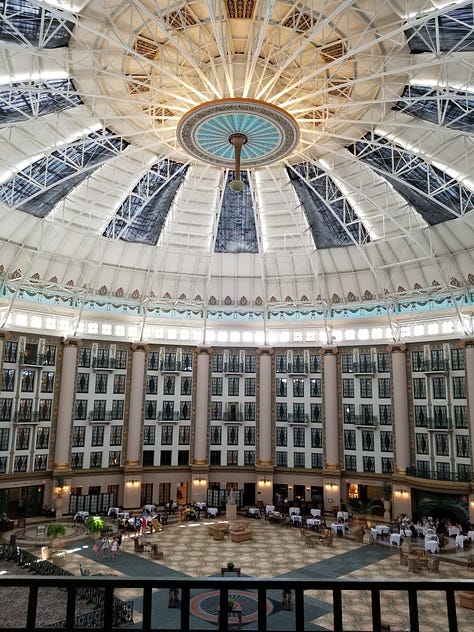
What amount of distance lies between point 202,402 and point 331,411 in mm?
12012

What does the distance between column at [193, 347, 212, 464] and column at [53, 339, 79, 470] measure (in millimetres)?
11184

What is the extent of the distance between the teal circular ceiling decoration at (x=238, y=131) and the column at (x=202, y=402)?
76.7ft

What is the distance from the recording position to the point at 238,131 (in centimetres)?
2431

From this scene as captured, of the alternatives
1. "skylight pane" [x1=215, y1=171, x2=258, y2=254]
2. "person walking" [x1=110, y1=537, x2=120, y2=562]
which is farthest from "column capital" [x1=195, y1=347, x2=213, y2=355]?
"person walking" [x1=110, y1=537, x2=120, y2=562]

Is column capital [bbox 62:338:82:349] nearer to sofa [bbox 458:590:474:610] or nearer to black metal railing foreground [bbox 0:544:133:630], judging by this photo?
black metal railing foreground [bbox 0:544:133:630]

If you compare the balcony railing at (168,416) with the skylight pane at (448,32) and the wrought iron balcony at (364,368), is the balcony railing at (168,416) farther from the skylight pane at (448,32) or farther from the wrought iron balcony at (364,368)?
the skylight pane at (448,32)

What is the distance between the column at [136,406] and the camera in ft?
148

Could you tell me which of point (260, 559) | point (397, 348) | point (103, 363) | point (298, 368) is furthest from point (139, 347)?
point (397, 348)

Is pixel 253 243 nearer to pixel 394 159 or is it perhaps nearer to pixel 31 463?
pixel 394 159

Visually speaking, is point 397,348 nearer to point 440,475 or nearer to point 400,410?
point 400,410

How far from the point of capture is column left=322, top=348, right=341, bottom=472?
4531cm

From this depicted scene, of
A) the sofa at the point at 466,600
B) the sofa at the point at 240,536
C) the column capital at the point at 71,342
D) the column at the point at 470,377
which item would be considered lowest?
the sofa at the point at 240,536

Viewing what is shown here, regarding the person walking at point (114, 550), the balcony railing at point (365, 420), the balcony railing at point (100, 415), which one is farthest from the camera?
the balcony railing at point (365, 420)

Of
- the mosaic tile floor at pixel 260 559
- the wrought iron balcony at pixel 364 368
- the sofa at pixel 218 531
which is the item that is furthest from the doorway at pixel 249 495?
the wrought iron balcony at pixel 364 368
